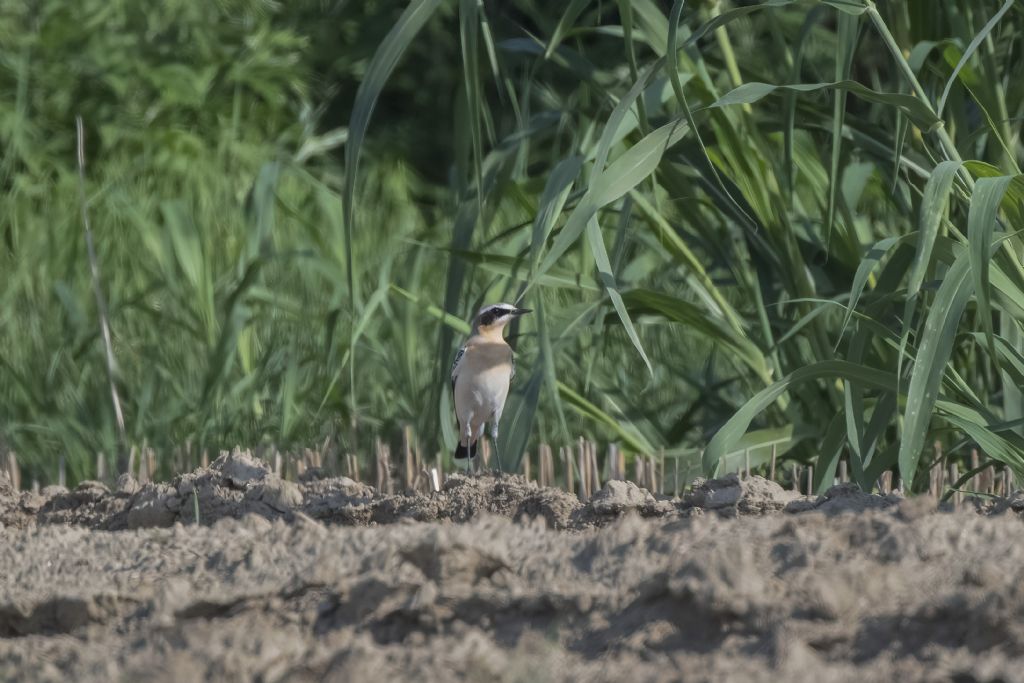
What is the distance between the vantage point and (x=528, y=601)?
2.26 m

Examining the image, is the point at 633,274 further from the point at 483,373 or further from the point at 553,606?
the point at 553,606

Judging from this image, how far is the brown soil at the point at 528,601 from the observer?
201cm

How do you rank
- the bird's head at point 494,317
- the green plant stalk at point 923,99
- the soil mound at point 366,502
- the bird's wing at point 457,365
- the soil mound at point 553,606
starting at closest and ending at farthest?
the soil mound at point 553,606 → the soil mound at point 366,502 → the green plant stalk at point 923,99 → the bird's head at point 494,317 → the bird's wing at point 457,365

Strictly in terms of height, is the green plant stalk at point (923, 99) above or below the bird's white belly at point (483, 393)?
above

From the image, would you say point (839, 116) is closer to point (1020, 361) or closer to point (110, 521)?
point (1020, 361)

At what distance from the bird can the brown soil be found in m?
1.35

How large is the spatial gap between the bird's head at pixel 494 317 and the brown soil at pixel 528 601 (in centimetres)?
135

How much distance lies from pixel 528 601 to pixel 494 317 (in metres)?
2.10

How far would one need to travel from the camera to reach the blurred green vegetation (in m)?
3.35

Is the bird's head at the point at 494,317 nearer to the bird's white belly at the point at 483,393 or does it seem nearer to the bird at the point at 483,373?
the bird at the point at 483,373

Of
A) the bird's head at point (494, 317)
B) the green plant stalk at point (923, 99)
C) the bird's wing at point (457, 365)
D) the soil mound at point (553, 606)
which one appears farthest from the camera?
the bird's wing at point (457, 365)

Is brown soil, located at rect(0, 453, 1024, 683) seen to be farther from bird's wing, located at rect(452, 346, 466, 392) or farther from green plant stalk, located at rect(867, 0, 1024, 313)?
bird's wing, located at rect(452, 346, 466, 392)

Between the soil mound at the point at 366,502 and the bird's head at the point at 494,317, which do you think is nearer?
the soil mound at the point at 366,502

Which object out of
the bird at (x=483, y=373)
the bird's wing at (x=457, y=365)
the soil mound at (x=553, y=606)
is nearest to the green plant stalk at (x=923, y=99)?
the soil mound at (x=553, y=606)
